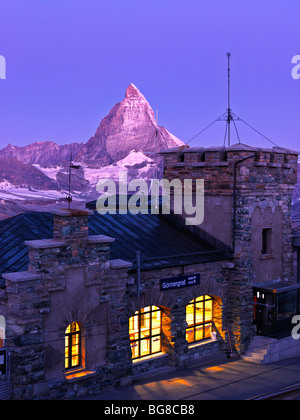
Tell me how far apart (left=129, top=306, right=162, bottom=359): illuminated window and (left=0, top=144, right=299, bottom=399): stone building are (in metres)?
0.05

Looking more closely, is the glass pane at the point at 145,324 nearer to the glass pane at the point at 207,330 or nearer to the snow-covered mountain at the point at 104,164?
the glass pane at the point at 207,330

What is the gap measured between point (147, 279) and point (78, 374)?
15.8 feet

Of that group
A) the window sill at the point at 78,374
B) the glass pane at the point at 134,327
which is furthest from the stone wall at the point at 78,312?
the glass pane at the point at 134,327

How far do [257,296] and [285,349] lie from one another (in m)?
3.12

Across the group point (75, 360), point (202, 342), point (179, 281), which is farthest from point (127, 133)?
point (75, 360)

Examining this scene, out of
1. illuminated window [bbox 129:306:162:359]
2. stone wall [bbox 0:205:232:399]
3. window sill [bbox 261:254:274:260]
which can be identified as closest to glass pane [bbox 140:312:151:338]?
illuminated window [bbox 129:306:162:359]

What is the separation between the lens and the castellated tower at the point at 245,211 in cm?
2612

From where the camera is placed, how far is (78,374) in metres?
20.0

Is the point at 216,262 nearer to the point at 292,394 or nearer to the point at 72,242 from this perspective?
the point at 292,394

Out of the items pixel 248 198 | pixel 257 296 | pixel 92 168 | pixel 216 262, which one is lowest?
pixel 257 296

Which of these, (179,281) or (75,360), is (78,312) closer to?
(75,360)

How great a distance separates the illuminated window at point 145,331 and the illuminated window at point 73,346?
121 inches

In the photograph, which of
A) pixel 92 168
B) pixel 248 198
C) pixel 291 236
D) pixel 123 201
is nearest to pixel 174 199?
pixel 248 198
